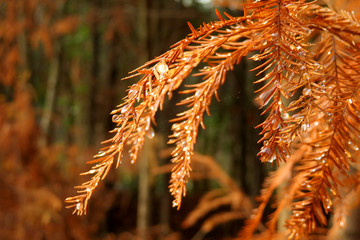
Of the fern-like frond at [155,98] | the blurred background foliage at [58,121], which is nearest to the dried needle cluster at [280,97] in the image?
the fern-like frond at [155,98]

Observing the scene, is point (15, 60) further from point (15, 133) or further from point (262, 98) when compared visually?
point (262, 98)

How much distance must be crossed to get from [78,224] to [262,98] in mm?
4482

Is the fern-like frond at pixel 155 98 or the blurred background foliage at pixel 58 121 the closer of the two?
the fern-like frond at pixel 155 98

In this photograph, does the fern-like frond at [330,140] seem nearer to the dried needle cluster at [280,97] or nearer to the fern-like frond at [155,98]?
the dried needle cluster at [280,97]

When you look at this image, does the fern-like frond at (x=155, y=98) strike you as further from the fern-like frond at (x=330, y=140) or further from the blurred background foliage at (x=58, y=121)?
the blurred background foliage at (x=58, y=121)

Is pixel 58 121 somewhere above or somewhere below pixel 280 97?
above

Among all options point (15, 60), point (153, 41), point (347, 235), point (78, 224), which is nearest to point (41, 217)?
point (78, 224)

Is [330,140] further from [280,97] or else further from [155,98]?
[155,98]

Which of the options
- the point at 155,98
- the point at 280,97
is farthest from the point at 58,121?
the point at 280,97

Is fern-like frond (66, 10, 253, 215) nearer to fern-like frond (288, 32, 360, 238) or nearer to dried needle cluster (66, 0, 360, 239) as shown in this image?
dried needle cluster (66, 0, 360, 239)

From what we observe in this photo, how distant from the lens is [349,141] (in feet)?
1.50

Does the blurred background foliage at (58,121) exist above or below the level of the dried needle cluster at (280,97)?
above

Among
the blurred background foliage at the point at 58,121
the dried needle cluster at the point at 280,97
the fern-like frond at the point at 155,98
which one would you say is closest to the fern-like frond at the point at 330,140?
the dried needle cluster at the point at 280,97

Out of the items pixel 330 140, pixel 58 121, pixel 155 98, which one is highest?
pixel 58 121
